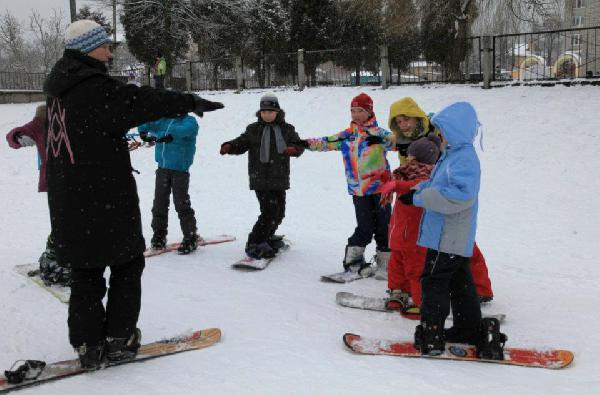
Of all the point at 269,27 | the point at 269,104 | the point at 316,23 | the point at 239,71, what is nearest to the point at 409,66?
the point at 239,71

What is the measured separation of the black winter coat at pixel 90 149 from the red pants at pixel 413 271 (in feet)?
6.95

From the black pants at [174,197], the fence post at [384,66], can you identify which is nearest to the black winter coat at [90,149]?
the black pants at [174,197]

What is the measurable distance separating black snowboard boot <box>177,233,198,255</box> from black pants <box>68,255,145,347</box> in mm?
2748

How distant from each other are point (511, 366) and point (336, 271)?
2.40 meters

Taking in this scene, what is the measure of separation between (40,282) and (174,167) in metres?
1.79

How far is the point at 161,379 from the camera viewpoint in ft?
10.2

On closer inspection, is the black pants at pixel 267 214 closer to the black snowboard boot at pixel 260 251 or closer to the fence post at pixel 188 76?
the black snowboard boot at pixel 260 251

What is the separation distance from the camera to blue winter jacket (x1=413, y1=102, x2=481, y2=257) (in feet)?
10.8

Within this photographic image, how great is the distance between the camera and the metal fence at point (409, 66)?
49.9 feet

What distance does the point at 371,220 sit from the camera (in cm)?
519

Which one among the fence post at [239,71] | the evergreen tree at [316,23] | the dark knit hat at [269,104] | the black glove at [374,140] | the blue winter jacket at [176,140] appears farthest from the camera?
the evergreen tree at [316,23]

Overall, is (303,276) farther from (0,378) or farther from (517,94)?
(517,94)

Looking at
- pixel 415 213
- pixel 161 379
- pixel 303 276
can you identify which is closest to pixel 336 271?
pixel 303 276

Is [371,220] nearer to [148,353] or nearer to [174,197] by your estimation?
[174,197]
